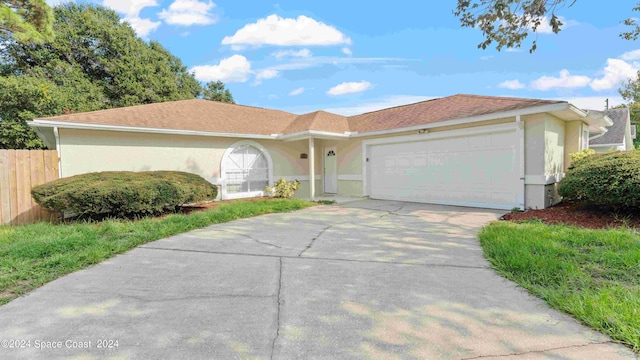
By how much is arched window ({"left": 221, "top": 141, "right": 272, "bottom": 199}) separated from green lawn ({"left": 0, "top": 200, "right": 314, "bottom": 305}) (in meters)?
3.78

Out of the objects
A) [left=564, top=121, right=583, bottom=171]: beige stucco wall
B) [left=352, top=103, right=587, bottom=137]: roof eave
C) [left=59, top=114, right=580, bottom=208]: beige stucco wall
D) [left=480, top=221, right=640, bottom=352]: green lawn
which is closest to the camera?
[left=480, top=221, right=640, bottom=352]: green lawn

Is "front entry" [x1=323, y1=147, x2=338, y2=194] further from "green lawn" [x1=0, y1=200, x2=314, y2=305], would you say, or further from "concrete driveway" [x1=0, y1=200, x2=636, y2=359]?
"concrete driveway" [x1=0, y1=200, x2=636, y2=359]

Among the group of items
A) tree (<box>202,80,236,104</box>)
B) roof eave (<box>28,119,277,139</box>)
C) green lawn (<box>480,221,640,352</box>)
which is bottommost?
green lawn (<box>480,221,640,352</box>)

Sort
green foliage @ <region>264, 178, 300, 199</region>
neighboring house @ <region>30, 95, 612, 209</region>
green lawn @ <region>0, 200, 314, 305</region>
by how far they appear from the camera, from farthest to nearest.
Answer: green foliage @ <region>264, 178, 300, 199</region>
neighboring house @ <region>30, 95, 612, 209</region>
green lawn @ <region>0, 200, 314, 305</region>

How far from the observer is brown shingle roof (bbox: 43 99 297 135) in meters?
8.98

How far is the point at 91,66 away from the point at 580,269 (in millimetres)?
27399

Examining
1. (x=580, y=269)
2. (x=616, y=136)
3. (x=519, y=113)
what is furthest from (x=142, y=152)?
(x=616, y=136)

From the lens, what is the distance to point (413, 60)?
12.1m

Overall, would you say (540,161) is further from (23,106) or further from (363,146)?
(23,106)

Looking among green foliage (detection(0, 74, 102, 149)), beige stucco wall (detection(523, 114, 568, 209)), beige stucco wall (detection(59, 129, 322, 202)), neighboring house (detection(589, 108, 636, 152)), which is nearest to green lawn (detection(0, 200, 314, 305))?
beige stucco wall (detection(59, 129, 322, 202))

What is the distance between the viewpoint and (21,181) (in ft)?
23.3

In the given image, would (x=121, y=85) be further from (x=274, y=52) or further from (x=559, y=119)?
(x=559, y=119)

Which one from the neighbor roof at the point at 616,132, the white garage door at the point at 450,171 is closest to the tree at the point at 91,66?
the white garage door at the point at 450,171

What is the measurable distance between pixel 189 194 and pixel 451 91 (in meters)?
10.4
